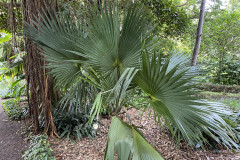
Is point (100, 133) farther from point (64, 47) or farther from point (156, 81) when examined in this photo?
point (156, 81)

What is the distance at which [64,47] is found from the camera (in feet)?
6.39

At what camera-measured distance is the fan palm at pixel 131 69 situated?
1065 mm

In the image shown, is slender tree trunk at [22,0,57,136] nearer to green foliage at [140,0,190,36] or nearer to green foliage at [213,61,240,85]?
green foliage at [140,0,190,36]

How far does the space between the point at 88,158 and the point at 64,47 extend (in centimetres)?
169

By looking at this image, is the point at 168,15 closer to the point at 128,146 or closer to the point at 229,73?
the point at 128,146

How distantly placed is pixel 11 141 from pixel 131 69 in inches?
111

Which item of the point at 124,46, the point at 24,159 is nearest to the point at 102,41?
the point at 124,46

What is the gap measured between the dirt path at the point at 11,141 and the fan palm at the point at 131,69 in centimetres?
147

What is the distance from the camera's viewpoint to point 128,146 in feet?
3.33

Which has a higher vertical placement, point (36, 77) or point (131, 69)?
point (131, 69)

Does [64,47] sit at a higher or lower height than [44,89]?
higher

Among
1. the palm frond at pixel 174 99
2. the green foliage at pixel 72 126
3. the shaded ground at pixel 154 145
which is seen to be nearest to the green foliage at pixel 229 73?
the shaded ground at pixel 154 145

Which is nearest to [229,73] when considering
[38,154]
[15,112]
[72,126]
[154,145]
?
[154,145]

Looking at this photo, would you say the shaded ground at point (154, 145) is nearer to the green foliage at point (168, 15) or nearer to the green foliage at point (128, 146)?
the green foliage at point (128, 146)
